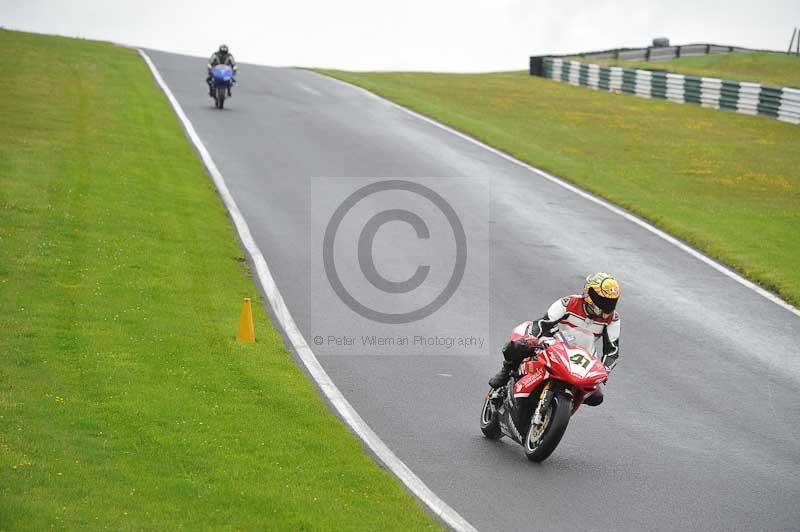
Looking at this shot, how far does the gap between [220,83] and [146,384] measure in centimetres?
2203

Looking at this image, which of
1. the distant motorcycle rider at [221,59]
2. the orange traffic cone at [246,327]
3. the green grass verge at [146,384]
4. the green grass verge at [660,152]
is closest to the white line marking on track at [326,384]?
the green grass verge at [146,384]

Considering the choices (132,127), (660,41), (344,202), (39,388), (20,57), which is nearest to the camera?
(39,388)

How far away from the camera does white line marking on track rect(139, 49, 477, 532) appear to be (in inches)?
330

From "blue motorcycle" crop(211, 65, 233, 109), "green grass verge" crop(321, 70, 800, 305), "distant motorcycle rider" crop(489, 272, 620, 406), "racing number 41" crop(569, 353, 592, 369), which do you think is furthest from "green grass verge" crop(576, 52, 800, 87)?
"racing number 41" crop(569, 353, 592, 369)

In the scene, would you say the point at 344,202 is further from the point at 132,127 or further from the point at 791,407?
the point at 791,407

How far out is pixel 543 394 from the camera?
9.54 metres

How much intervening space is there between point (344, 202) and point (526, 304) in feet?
22.2

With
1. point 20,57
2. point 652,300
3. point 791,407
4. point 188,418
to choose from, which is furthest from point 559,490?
point 20,57

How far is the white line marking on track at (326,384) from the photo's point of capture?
8384mm

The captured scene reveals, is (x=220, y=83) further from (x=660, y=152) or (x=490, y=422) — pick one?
(x=490, y=422)

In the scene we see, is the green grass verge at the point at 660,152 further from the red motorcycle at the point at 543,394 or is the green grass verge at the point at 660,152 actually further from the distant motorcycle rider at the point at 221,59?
the red motorcycle at the point at 543,394

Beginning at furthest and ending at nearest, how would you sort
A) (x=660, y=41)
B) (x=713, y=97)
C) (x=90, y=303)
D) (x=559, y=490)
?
(x=660, y=41), (x=713, y=97), (x=90, y=303), (x=559, y=490)

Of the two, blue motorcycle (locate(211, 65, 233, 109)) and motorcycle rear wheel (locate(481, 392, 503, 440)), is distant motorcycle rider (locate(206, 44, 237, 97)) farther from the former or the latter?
motorcycle rear wheel (locate(481, 392, 503, 440))

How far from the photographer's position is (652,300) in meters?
15.7
